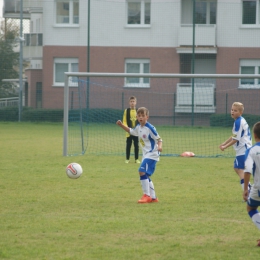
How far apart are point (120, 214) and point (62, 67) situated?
86.0 feet

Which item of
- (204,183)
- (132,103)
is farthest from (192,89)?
(204,183)

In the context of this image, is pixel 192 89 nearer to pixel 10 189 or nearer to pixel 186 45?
pixel 186 45

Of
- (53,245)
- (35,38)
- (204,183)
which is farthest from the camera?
(35,38)

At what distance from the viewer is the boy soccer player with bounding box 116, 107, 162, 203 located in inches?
379

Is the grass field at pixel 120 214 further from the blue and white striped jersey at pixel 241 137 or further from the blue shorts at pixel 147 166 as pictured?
the blue and white striped jersey at pixel 241 137

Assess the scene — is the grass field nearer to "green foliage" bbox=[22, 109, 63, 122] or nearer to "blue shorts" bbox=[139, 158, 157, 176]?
"blue shorts" bbox=[139, 158, 157, 176]

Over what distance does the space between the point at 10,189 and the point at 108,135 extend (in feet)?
42.2

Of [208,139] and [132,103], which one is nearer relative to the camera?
[132,103]

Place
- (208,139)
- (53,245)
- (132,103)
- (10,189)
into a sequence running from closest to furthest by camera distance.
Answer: (53,245) < (10,189) < (132,103) < (208,139)

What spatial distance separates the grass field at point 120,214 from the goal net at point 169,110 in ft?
19.8

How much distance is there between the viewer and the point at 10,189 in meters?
10.8

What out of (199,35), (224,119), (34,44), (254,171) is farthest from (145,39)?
(254,171)

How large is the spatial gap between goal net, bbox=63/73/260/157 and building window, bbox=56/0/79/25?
3889 mm

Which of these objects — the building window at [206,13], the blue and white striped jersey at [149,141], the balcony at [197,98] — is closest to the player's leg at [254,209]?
the blue and white striped jersey at [149,141]
